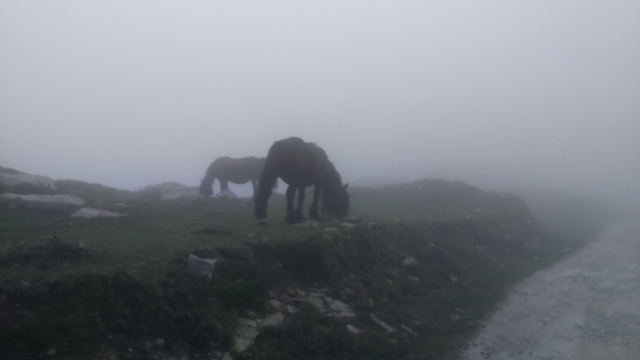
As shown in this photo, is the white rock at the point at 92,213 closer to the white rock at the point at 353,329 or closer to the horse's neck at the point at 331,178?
the horse's neck at the point at 331,178

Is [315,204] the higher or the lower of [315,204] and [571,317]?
the higher

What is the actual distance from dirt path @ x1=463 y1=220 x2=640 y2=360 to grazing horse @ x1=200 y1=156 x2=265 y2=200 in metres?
15.5

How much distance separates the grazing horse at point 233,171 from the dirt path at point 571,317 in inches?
609

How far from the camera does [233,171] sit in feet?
100

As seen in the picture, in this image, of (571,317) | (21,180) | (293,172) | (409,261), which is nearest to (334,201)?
(293,172)

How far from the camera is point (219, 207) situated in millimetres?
22797

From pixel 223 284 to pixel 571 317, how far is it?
357 inches

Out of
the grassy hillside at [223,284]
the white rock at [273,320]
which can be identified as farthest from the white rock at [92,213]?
the white rock at [273,320]

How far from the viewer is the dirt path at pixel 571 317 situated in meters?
11.9

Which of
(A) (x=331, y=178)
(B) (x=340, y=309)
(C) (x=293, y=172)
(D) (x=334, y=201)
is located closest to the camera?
(B) (x=340, y=309)

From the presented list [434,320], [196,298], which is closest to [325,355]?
[196,298]

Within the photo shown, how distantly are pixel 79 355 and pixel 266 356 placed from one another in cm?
327

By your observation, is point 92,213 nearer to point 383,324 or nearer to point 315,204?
point 315,204

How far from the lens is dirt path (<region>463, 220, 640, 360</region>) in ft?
38.9
